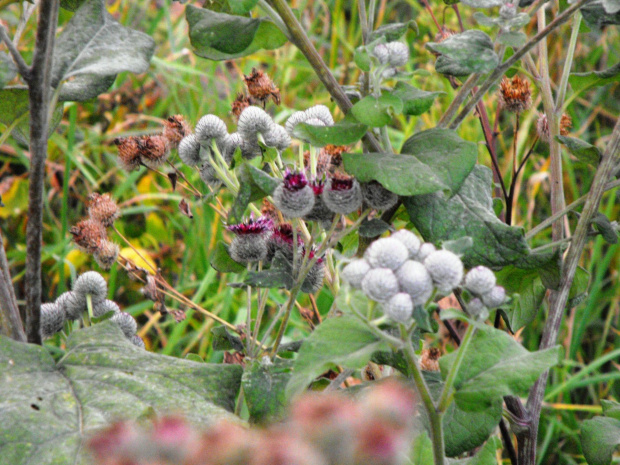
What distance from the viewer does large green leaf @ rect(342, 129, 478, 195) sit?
0.98 metres

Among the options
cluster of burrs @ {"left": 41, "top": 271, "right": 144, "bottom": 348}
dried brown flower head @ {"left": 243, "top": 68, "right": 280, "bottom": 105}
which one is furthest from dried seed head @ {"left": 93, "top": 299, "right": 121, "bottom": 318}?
dried brown flower head @ {"left": 243, "top": 68, "right": 280, "bottom": 105}

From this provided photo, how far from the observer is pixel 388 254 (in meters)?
0.79

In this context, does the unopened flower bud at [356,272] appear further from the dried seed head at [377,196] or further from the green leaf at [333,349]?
the dried seed head at [377,196]

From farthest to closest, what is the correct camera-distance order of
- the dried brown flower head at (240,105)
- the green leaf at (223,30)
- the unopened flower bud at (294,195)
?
the dried brown flower head at (240,105), the green leaf at (223,30), the unopened flower bud at (294,195)

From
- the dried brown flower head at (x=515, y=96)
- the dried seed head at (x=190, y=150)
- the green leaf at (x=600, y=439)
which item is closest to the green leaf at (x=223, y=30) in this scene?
the dried seed head at (x=190, y=150)

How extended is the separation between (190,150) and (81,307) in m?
0.36

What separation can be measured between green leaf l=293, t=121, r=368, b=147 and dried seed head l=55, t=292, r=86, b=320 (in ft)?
1.75

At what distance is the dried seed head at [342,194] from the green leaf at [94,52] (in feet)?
1.17

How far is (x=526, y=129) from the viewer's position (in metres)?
3.22

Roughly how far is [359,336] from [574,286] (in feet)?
2.18

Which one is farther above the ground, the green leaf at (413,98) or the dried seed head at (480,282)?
the green leaf at (413,98)

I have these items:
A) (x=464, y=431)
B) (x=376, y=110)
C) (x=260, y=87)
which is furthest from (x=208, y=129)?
(x=464, y=431)

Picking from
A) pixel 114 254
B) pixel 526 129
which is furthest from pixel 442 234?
pixel 526 129

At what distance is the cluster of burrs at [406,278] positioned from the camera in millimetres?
774
